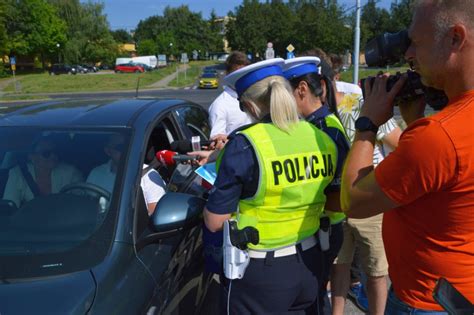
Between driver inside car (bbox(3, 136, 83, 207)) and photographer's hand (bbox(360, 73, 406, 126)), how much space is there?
1416mm

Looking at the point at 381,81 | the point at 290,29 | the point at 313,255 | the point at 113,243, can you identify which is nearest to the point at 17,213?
the point at 113,243

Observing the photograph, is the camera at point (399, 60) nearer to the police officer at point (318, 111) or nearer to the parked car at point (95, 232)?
the police officer at point (318, 111)

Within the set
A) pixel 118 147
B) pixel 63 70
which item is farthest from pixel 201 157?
pixel 63 70

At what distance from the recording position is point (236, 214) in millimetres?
1838

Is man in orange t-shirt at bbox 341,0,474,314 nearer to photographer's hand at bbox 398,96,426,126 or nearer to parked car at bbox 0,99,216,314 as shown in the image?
photographer's hand at bbox 398,96,426,126

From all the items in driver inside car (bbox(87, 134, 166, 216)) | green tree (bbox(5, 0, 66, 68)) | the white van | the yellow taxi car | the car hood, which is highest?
green tree (bbox(5, 0, 66, 68))

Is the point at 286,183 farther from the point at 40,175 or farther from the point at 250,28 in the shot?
the point at 250,28

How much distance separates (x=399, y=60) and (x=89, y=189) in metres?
1.48

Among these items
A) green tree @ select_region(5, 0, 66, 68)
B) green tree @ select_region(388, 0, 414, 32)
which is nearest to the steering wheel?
green tree @ select_region(5, 0, 66, 68)

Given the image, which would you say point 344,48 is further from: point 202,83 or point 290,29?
point 202,83

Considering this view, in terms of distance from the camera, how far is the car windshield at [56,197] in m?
1.69

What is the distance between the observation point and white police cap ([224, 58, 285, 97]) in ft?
6.25

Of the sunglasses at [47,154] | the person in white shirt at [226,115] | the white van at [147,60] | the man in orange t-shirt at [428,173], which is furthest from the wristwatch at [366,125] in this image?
the white van at [147,60]

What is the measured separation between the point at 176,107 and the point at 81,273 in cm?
175
